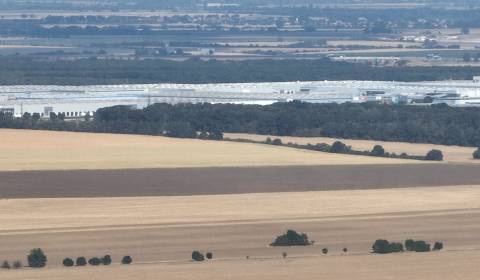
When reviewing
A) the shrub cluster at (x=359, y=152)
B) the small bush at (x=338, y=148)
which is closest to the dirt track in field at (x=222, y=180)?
the shrub cluster at (x=359, y=152)

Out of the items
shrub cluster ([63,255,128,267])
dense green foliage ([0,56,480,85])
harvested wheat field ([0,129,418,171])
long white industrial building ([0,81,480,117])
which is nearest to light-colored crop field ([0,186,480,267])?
shrub cluster ([63,255,128,267])

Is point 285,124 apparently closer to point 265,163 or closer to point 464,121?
point 464,121

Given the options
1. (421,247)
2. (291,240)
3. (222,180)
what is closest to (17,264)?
(291,240)

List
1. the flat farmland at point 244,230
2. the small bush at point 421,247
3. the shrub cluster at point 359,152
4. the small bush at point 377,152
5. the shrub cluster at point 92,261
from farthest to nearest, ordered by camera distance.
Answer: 1. the small bush at point 377,152
2. the shrub cluster at point 359,152
3. the small bush at point 421,247
4. the shrub cluster at point 92,261
5. the flat farmland at point 244,230

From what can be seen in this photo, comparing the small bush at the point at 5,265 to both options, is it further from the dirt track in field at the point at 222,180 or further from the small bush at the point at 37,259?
the dirt track in field at the point at 222,180

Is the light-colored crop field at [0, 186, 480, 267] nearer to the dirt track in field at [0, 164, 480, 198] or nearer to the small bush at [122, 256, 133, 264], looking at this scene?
the small bush at [122, 256, 133, 264]

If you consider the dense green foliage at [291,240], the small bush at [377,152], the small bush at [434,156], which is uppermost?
the small bush at [377,152]

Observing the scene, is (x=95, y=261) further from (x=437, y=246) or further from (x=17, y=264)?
(x=437, y=246)
